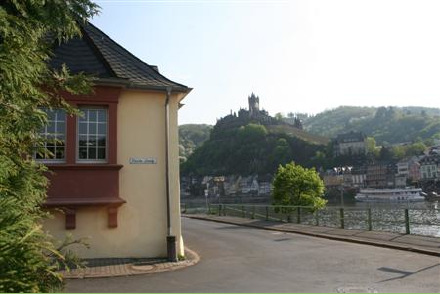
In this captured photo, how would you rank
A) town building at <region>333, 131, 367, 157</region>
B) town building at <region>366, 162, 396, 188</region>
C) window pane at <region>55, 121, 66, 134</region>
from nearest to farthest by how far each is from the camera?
1. window pane at <region>55, 121, 66, 134</region>
2. town building at <region>366, 162, 396, 188</region>
3. town building at <region>333, 131, 367, 157</region>

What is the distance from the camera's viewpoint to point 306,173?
2616 centimetres

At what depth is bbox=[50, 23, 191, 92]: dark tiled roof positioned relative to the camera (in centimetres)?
1261

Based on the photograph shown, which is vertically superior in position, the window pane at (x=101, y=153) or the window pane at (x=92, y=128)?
the window pane at (x=92, y=128)

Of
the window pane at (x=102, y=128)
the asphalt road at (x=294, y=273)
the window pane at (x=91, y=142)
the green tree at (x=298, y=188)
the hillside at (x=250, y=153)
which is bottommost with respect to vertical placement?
the asphalt road at (x=294, y=273)

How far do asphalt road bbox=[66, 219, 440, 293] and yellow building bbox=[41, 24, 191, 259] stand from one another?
1.97 metres

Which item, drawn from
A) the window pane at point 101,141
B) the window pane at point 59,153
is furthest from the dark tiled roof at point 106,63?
the window pane at point 59,153

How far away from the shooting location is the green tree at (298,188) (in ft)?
84.6

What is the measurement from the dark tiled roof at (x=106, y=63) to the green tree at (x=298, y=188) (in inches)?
557

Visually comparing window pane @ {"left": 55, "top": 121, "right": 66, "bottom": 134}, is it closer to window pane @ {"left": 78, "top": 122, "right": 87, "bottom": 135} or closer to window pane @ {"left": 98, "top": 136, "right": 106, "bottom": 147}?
window pane @ {"left": 78, "top": 122, "right": 87, "bottom": 135}

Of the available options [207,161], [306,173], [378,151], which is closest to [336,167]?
[378,151]

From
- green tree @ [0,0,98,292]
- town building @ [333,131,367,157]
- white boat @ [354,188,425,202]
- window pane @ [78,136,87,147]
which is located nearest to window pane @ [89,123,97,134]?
window pane @ [78,136,87,147]

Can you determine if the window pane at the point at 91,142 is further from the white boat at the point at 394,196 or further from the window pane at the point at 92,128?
the white boat at the point at 394,196

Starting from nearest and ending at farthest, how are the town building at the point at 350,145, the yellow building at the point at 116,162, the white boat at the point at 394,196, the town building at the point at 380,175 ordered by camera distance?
the yellow building at the point at 116,162 < the white boat at the point at 394,196 < the town building at the point at 380,175 < the town building at the point at 350,145

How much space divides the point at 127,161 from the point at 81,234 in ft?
7.40
